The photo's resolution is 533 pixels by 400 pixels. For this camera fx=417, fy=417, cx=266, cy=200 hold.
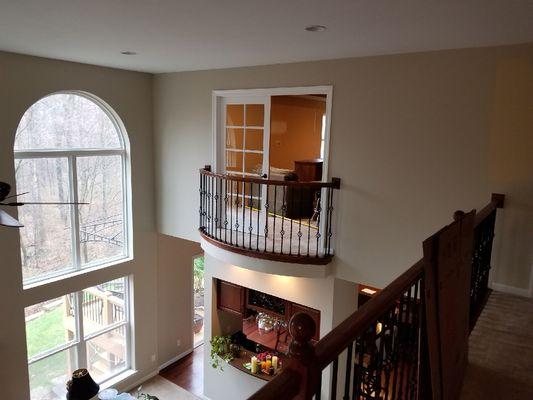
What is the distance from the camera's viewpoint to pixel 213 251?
5770 millimetres

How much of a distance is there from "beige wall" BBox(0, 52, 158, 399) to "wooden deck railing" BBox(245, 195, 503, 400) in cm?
518

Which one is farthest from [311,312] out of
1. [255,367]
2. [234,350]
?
[234,350]

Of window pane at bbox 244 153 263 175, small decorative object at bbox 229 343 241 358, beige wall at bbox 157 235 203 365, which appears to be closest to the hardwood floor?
beige wall at bbox 157 235 203 365

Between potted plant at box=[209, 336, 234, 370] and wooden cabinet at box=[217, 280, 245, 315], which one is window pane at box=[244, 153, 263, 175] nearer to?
wooden cabinet at box=[217, 280, 245, 315]

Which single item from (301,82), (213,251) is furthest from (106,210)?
(301,82)

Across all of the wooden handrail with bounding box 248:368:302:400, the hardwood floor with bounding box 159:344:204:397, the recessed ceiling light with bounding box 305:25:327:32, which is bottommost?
the hardwood floor with bounding box 159:344:204:397

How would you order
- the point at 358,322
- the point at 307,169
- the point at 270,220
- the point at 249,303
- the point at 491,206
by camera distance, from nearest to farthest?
the point at 358,322 → the point at 491,206 → the point at 270,220 → the point at 249,303 → the point at 307,169

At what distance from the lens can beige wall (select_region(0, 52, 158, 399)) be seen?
5332mm

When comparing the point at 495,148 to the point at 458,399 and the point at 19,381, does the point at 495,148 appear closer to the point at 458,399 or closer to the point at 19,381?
the point at 458,399

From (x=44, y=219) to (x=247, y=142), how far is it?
318 cm

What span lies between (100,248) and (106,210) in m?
0.64

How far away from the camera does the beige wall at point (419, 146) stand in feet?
13.3

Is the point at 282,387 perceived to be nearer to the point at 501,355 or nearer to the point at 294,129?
the point at 501,355

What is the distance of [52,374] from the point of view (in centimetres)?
655
